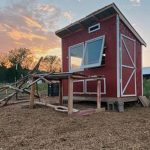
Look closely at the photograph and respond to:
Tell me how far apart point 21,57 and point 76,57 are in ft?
162

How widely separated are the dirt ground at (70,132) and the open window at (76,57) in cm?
362

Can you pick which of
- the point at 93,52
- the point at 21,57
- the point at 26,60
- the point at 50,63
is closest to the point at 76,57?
the point at 93,52

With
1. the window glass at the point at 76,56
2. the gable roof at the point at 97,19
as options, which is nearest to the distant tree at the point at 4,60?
the gable roof at the point at 97,19

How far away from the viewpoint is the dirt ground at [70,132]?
4172mm

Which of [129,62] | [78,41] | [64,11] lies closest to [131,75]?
[129,62]

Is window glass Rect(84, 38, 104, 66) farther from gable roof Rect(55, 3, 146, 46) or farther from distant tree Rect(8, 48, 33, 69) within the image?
distant tree Rect(8, 48, 33, 69)

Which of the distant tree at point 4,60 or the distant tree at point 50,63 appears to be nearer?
the distant tree at point 4,60

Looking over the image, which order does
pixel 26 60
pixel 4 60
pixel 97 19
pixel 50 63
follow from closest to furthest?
pixel 97 19
pixel 4 60
pixel 26 60
pixel 50 63

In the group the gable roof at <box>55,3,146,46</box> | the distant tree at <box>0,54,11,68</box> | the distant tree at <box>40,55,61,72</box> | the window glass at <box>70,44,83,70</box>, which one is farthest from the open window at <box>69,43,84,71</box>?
the distant tree at <box>40,55,61,72</box>

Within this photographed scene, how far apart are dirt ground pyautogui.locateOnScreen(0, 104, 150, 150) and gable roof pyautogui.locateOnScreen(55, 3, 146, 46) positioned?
155 inches

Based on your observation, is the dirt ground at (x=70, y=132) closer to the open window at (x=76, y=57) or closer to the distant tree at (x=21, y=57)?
the open window at (x=76, y=57)

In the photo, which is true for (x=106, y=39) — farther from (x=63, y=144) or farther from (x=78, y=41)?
(x=63, y=144)

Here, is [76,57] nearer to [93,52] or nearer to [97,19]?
[93,52]

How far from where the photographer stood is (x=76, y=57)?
10.6m
